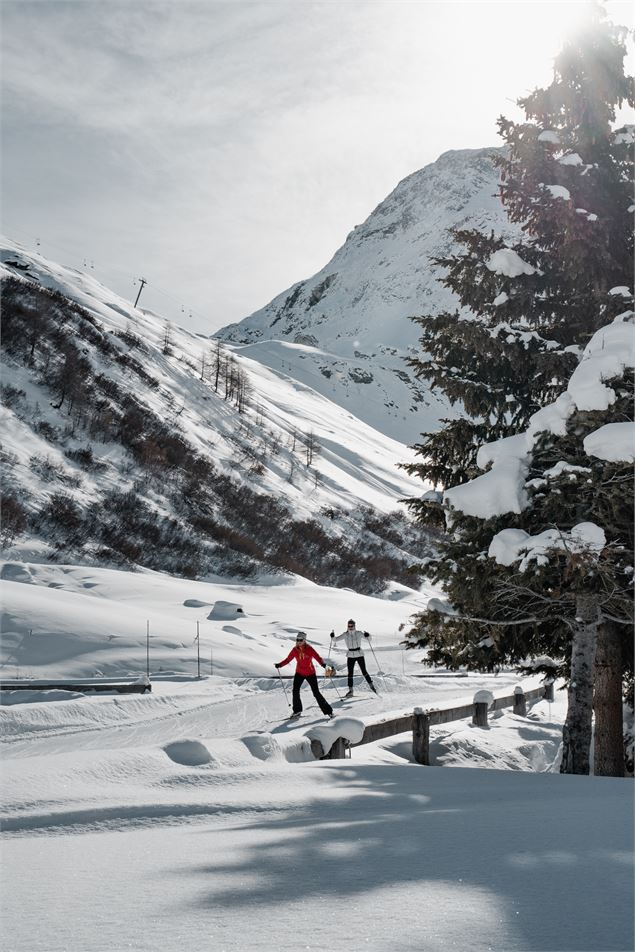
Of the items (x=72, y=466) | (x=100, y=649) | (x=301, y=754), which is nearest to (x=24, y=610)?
(x=100, y=649)

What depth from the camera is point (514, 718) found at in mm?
12578

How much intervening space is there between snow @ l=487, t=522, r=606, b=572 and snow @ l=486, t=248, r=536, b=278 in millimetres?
3756

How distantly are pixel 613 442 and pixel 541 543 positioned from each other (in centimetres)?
118

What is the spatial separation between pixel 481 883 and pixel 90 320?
54.1 metres

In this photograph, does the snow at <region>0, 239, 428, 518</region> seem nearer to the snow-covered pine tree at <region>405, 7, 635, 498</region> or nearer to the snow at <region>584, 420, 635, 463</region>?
the snow-covered pine tree at <region>405, 7, 635, 498</region>

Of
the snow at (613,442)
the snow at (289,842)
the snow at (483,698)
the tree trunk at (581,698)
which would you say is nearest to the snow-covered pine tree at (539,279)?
the tree trunk at (581,698)

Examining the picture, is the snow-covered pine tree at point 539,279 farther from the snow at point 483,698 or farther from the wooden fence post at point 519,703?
the wooden fence post at point 519,703

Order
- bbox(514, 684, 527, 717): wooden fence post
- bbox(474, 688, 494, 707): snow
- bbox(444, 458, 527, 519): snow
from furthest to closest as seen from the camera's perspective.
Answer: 1. bbox(514, 684, 527, 717): wooden fence post
2. bbox(474, 688, 494, 707): snow
3. bbox(444, 458, 527, 519): snow

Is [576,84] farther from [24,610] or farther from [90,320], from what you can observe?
[90,320]

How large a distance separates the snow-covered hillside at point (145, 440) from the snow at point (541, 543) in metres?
24.9

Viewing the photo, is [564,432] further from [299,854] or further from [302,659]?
[302,659]

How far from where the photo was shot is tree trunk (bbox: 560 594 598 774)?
27.2 feet

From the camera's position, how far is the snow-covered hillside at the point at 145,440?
1351 inches

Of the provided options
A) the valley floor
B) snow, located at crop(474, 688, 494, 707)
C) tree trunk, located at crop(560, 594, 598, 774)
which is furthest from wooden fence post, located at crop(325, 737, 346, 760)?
snow, located at crop(474, 688, 494, 707)
